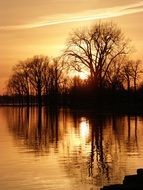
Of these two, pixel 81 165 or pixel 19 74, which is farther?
pixel 19 74

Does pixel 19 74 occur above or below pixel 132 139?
above

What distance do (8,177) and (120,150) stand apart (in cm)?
877

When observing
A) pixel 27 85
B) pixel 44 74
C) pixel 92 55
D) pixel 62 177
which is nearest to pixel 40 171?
pixel 62 177

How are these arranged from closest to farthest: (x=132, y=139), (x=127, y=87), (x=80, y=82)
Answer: (x=132, y=139) < (x=127, y=87) < (x=80, y=82)

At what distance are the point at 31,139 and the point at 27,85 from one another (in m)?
115

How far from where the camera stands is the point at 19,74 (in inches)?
5728

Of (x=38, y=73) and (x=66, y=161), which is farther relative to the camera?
(x=38, y=73)

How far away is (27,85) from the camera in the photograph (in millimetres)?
144250

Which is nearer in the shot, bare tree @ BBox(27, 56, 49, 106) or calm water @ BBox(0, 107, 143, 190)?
calm water @ BBox(0, 107, 143, 190)

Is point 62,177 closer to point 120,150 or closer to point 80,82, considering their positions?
point 120,150

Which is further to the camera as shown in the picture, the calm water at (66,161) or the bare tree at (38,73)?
the bare tree at (38,73)

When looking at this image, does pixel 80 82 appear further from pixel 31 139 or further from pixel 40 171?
pixel 40 171

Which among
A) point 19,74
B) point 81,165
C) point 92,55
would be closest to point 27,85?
point 19,74

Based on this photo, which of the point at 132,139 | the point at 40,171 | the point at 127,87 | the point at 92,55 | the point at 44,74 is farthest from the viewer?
the point at 44,74
